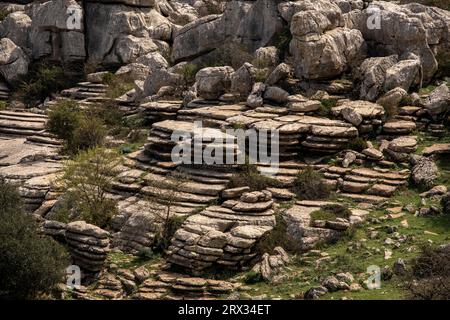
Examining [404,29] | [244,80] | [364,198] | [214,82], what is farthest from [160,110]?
[364,198]

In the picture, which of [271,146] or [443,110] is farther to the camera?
[443,110]

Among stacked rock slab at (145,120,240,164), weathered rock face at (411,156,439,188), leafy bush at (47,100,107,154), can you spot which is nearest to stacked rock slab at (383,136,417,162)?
weathered rock face at (411,156,439,188)

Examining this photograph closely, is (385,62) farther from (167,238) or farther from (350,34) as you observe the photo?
(167,238)

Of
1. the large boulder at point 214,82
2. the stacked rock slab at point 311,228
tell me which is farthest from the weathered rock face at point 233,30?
the stacked rock slab at point 311,228

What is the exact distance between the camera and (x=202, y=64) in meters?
41.6

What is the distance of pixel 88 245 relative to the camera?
24.9m

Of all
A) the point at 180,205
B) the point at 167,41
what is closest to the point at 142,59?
the point at 167,41

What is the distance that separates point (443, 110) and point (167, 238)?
12.8 meters

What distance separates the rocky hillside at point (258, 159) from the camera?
78.1 feet

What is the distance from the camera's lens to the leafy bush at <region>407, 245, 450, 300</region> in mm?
19733

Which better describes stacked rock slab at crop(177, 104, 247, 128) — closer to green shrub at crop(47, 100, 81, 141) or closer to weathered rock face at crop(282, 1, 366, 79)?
weathered rock face at crop(282, 1, 366, 79)

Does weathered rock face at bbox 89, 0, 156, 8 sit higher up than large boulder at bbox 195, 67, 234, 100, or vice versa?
weathered rock face at bbox 89, 0, 156, 8

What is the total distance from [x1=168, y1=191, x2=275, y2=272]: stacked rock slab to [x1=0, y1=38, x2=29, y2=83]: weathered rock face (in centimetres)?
2468

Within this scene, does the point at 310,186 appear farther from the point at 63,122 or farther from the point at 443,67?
the point at 63,122
